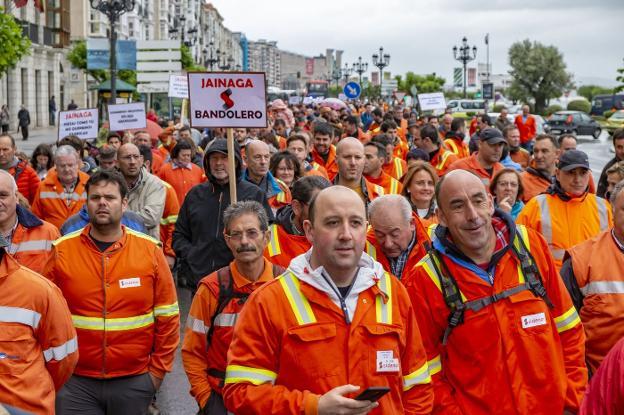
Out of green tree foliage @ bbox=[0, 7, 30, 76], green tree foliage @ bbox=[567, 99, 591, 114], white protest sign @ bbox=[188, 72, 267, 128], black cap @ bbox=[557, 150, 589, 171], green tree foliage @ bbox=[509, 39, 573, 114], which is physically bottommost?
black cap @ bbox=[557, 150, 589, 171]

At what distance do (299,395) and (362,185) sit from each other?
4628mm

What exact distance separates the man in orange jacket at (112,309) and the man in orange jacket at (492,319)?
1981mm

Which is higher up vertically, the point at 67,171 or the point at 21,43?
the point at 21,43

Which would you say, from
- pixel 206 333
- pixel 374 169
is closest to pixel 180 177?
pixel 374 169

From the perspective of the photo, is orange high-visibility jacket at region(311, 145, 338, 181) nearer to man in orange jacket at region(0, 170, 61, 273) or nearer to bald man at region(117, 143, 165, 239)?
bald man at region(117, 143, 165, 239)

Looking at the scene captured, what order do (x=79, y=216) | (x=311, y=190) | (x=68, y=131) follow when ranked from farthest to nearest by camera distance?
(x=68, y=131)
(x=79, y=216)
(x=311, y=190)

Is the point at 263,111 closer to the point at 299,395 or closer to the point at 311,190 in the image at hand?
the point at 311,190

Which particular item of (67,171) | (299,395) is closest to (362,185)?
(67,171)

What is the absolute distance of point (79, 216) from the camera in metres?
6.76

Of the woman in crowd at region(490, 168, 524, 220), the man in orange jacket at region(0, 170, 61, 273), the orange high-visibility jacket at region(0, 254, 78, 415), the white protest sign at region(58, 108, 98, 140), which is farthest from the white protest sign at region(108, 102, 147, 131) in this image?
the orange high-visibility jacket at region(0, 254, 78, 415)

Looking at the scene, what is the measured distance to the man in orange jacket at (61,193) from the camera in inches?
347

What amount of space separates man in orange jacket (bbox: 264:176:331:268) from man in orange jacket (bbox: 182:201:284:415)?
2.43 feet

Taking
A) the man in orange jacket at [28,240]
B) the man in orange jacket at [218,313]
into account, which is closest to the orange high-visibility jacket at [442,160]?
the man in orange jacket at [28,240]

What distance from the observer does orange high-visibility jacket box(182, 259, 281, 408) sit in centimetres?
504
